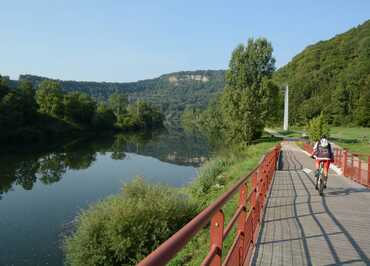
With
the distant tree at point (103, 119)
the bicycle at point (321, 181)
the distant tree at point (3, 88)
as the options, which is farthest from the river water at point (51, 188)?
the distant tree at point (103, 119)

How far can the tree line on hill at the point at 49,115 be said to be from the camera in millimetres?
55300

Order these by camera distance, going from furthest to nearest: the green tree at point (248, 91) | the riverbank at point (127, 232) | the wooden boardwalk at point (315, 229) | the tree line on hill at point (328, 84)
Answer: the tree line on hill at point (328, 84)
the green tree at point (248, 91)
the riverbank at point (127, 232)
the wooden boardwalk at point (315, 229)

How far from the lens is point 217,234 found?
2.78 m

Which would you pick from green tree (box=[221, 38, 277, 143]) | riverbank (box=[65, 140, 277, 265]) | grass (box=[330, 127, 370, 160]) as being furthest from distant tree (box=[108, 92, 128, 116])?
riverbank (box=[65, 140, 277, 265])


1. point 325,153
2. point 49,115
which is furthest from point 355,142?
point 49,115

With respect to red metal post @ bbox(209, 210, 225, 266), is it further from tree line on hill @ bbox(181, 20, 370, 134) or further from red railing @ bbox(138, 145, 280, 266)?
tree line on hill @ bbox(181, 20, 370, 134)

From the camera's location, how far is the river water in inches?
522

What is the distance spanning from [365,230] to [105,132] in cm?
8538

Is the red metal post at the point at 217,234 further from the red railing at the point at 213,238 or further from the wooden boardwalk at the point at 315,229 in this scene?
the wooden boardwalk at the point at 315,229

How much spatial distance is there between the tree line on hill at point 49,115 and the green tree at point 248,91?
33.5 metres

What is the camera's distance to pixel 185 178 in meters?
27.5

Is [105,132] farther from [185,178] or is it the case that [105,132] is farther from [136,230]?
[136,230]

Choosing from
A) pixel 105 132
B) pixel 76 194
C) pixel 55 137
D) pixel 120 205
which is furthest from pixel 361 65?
pixel 120 205

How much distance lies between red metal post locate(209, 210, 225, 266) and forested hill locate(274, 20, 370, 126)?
255 ft
